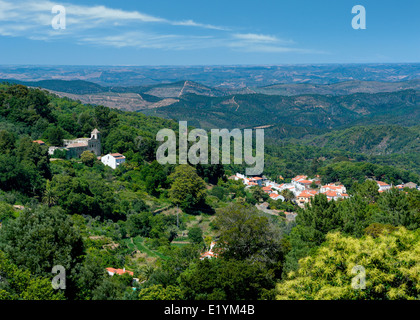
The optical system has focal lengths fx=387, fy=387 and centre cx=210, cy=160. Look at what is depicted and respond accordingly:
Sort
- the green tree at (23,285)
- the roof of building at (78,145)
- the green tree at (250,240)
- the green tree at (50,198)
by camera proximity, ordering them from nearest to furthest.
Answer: the green tree at (23,285), the green tree at (250,240), the green tree at (50,198), the roof of building at (78,145)

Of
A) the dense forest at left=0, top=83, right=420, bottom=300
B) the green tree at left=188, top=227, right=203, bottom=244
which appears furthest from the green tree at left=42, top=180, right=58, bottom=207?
the green tree at left=188, top=227, right=203, bottom=244

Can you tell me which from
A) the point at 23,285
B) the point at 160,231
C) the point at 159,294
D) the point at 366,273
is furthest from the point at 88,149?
the point at 366,273

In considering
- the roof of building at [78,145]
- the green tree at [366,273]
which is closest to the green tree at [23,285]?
the green tree at [366,273]

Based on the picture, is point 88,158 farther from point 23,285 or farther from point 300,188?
point 300,188

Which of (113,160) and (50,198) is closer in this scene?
(50,198)

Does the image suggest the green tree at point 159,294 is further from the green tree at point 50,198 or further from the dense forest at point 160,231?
the green tree at point 50,198

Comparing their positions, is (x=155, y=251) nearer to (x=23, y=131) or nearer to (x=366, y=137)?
(x=23, y=131)

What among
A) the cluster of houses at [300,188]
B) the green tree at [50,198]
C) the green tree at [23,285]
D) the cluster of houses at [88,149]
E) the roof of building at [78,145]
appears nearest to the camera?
the green tree at [23,285]

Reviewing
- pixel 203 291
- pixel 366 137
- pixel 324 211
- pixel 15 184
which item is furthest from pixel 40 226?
pixel 366 137
